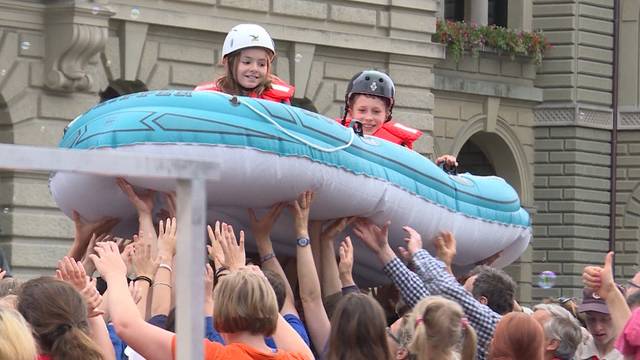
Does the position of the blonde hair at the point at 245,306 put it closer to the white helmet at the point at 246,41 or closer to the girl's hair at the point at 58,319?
the girl's hair at the point at 58,319

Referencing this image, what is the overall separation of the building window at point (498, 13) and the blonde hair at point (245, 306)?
26811 millimetres

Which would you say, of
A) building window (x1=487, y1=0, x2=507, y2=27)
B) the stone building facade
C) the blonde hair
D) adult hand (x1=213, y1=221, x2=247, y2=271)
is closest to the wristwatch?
adult hand (x1=213, y1=221, x2=247, y2=271)

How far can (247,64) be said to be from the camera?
877 centimetres

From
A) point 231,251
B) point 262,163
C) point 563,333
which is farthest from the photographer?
point 262,163

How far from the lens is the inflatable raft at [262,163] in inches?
311

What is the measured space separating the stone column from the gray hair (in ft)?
79.8

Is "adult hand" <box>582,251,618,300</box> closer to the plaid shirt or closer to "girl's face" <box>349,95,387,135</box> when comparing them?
the plaid shirt

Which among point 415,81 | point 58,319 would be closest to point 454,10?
point 415,81

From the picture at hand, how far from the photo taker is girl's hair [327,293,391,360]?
6363 millimetres

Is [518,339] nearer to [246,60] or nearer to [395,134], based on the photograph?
[246,60]

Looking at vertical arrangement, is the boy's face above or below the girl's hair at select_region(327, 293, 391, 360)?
below

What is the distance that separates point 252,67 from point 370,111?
1.04 m

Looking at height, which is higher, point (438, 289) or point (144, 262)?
point (144, 262)

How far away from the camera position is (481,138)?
105ft
